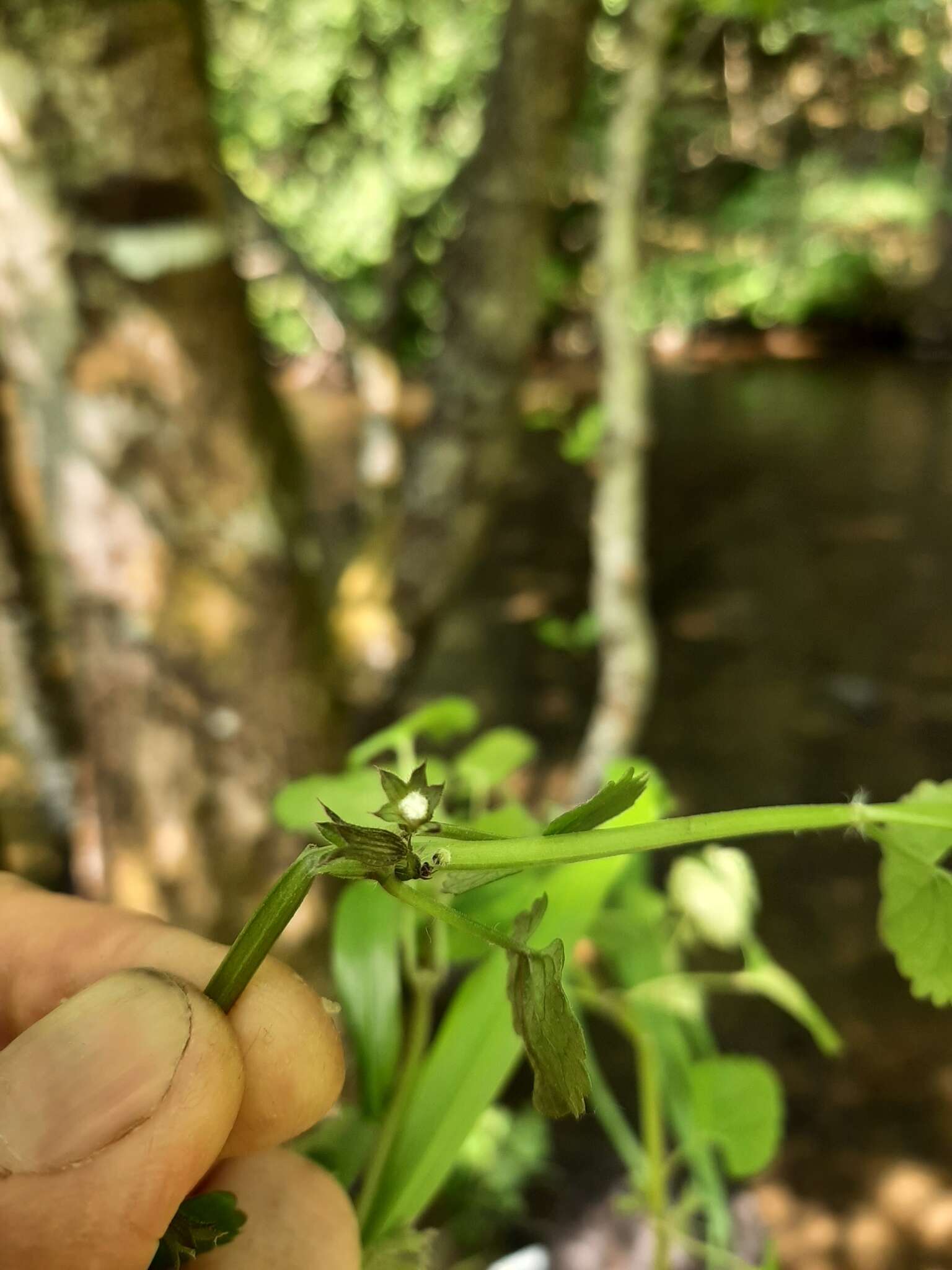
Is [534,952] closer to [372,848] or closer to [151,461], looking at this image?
[372,848]

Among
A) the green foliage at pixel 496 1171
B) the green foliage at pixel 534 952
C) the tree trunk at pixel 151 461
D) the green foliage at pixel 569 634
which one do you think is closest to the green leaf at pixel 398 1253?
the green foliage at pixel 534 952

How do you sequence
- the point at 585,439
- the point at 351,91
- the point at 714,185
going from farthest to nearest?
the point at 714,185 → the point at 351,91 → the point at 585,439

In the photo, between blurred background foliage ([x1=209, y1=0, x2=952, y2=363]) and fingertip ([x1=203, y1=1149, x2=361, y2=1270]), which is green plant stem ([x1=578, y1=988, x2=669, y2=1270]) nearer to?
fingertip ([x1=203, y1=1149, x2=361, y2=1270])

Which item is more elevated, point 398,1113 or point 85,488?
point 85,488

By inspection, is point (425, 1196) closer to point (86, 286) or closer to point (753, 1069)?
point (753, 1069)

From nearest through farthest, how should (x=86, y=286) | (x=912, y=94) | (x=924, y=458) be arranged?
(x=86, y=286)
(x=924, y=458)
(x=912, y=94)

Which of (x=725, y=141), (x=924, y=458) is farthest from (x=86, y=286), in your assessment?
(x=725, y=141)

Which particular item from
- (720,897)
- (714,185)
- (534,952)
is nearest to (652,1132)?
(720,897)
